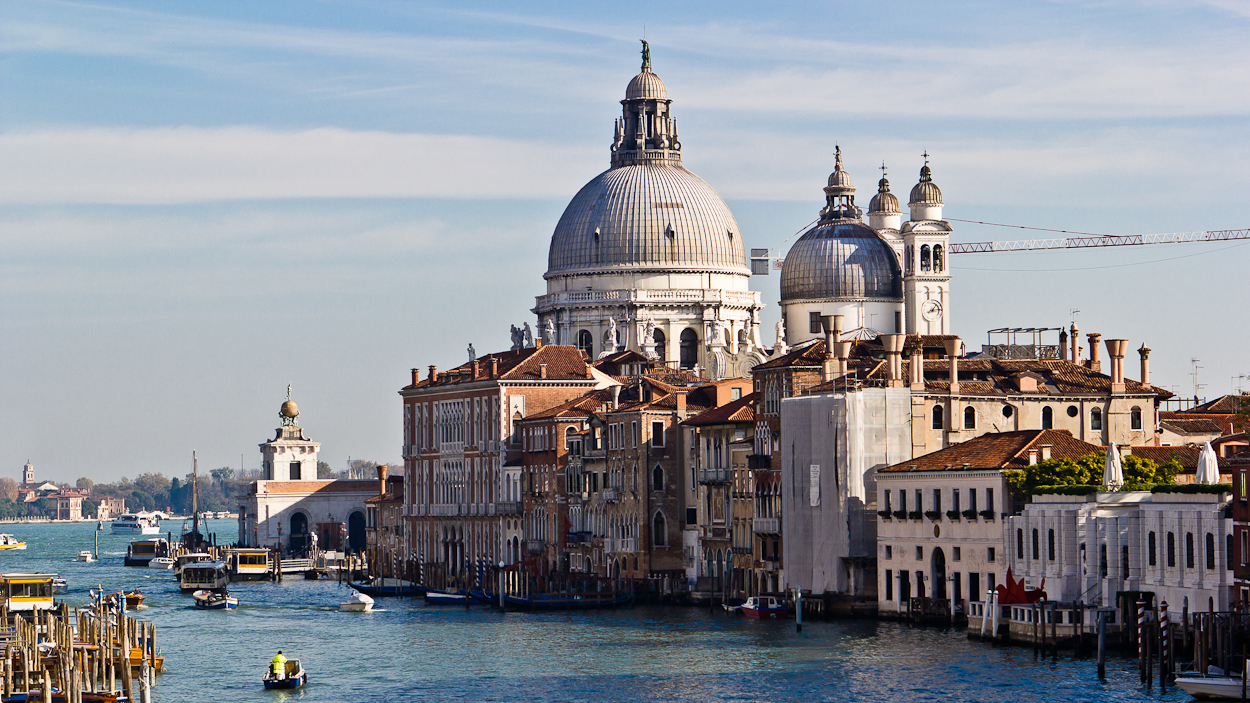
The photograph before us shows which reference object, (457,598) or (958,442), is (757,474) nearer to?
(958,442)

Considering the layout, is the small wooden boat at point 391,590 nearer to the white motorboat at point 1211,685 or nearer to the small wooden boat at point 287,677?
the small wooden boat at point 287,677

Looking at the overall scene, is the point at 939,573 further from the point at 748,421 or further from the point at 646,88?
the point at 646,88

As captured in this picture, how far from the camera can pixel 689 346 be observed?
10100 cm

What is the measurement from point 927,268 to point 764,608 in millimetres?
36141

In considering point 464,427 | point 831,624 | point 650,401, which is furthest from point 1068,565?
point 464,427

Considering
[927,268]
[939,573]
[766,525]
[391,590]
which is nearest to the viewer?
[939,573]

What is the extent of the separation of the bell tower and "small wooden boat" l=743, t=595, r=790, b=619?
34.7m

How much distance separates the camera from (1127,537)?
160 ft

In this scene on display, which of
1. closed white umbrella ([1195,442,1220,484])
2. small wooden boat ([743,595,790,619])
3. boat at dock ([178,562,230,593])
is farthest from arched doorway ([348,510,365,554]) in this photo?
closed white umbrella ([1195,442,1220,484])

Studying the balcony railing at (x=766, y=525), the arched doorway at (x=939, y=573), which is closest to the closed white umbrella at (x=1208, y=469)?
the arched doorway at (x=939, y=573)

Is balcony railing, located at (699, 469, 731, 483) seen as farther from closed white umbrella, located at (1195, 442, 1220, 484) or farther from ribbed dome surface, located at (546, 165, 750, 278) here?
ribbed dome surface, located at (546, 165, 750, 278)

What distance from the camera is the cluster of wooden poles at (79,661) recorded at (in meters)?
41.4

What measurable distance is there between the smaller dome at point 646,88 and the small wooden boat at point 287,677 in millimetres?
58010

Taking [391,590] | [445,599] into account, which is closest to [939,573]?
[445,599]
